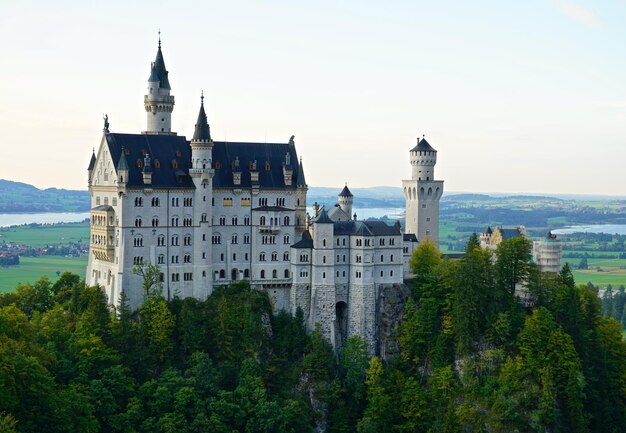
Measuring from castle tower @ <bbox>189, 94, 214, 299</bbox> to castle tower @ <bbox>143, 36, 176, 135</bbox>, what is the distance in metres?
7.84

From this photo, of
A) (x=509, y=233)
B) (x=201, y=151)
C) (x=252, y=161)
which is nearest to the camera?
(x=201, y=151)

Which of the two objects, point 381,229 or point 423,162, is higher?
point 423,162

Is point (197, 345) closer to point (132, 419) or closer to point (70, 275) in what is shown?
point (132, 419)

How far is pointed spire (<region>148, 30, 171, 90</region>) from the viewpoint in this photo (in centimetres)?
11350

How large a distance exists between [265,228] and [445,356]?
22346 mm

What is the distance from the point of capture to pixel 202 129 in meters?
107

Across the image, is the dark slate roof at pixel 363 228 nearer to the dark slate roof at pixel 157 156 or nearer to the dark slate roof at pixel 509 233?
the dark slate roof at pixel 157 156

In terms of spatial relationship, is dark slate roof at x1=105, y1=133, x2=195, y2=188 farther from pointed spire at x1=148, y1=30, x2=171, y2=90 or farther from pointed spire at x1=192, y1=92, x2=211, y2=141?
pointed spire at x1=148, y1=30, x2=171, y2=90

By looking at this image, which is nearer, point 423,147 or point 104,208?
point 104,208

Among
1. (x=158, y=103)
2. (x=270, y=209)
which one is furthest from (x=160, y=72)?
(x=270, y=209)

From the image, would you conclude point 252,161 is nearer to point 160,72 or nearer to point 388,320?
point 160,72

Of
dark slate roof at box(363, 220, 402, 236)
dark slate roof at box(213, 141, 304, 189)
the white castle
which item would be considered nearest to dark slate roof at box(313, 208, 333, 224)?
the white castle

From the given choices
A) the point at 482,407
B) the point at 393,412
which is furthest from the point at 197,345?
the point at 482,407

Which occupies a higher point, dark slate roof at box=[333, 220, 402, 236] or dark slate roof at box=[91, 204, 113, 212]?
dark slate roof at box=[91, 204, 113, 212]
